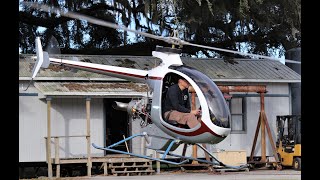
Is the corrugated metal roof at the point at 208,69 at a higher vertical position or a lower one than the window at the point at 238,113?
higher

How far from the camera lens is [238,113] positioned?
21891 millimetres

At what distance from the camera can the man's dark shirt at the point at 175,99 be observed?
11.9m

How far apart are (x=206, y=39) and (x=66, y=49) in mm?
5114

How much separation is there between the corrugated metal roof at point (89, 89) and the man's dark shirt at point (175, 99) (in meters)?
6.67

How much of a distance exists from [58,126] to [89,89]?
1.51m

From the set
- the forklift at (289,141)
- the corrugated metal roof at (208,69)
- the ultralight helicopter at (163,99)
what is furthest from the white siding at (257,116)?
the ultralight helicopter at (163,99)

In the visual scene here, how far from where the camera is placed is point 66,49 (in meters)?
24.4

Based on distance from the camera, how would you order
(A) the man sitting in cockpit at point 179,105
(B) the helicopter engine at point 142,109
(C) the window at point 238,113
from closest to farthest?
(A) the man sitting in cockpit at point 179,105 → (B) the helicopter engine at point 142,109 → (C) the window at point 238,113

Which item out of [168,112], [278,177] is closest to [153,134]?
[168,112]

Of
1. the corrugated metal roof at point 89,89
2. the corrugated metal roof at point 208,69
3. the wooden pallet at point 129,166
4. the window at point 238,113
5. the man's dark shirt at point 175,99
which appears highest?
the corrugated metal roof at point 208,69

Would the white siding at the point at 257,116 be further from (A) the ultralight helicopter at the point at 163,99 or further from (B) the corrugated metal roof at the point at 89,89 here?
(A) the ultralight helicopter at the point at 163,99

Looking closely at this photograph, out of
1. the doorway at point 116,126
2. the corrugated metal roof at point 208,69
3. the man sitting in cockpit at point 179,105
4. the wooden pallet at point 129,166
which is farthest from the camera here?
the doorway at point 116,126

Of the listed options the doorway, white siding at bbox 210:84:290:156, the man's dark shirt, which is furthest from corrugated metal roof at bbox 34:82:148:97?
the man's dark shirt
